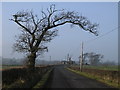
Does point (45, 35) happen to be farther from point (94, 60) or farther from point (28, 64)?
point (94, 60)

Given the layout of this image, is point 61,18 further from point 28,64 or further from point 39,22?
point 28,64

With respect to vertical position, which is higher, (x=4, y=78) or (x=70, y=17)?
(x=70, y=17)

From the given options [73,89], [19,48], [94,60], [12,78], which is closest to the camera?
[73,89]

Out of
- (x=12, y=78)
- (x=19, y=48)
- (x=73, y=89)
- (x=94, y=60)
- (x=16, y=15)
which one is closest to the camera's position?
(x=73, y=89)

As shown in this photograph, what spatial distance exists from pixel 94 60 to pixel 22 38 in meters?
130

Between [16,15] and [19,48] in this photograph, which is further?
[19,48]

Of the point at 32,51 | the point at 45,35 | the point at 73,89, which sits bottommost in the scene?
the point at 73,89

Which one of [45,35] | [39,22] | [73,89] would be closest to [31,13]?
[39,22]

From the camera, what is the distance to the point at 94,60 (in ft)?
541

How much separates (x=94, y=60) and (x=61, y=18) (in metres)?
132

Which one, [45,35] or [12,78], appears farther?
[45,35]

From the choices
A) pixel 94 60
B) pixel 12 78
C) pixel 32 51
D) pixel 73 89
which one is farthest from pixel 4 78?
pixel 94 60

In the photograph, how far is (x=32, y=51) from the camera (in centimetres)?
3553

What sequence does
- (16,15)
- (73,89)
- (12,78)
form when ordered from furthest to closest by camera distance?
(16,15) < (12,78) < (73,89)
